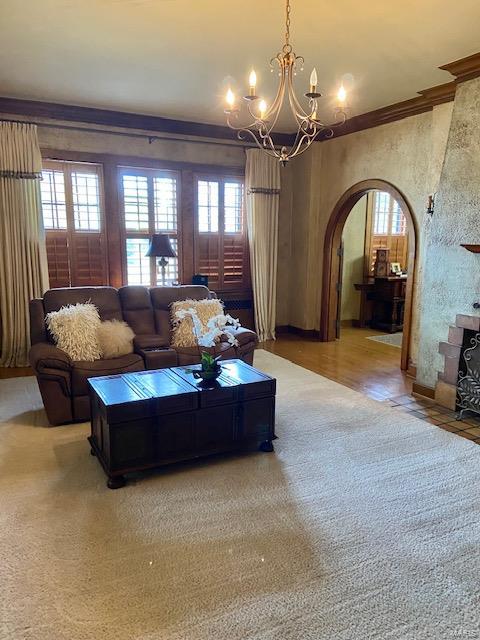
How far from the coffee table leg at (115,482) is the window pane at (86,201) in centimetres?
383

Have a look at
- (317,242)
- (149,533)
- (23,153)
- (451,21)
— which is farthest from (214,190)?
(149,533)

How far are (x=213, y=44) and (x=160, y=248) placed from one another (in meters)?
2.58

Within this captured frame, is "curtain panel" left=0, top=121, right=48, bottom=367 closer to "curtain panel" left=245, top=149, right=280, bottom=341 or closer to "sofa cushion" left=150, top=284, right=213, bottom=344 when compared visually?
"sofa cushion" left=150, top=284, right=213, bottom=344

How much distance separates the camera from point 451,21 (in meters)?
3.14

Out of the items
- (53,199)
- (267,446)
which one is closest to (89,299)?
(53,199)

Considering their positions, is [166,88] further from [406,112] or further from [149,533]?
[149,533]

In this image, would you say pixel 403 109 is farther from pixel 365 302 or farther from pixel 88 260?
pixel 88 260

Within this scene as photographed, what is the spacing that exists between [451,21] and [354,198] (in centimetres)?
293

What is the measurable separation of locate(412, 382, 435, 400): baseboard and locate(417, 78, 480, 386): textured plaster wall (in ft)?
0.19

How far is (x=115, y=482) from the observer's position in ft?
8.82

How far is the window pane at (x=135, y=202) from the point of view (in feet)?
19.2

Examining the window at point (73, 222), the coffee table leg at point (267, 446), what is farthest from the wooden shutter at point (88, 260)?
the coffee table leg at point (267, 446)

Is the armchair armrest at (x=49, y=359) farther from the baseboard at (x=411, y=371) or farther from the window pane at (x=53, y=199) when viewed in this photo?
the baseboard at (x=411, y=371)

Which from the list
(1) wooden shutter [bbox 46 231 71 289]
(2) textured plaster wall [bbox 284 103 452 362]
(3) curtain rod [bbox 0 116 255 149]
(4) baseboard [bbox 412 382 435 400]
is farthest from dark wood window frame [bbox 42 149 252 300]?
(4) baseboard [bbox 412 382 435 400]
